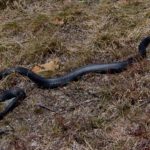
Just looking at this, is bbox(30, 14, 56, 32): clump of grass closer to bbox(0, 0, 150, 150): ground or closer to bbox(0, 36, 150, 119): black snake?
bbox(0, 0, 150, 150): ground

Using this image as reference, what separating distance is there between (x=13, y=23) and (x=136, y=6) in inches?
53.0

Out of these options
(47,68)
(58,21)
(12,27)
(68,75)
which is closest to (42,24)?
(58,21)

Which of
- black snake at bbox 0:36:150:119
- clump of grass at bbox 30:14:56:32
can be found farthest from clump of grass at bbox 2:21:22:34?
black snake at bbox 0:36:150:119

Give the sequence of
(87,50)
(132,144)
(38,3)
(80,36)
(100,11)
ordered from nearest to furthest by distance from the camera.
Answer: (132,144)
(87,50)
(80,36)
(100,11)
(38,3)

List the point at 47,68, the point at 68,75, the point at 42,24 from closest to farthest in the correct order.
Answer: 1. the point at 68,75
2. the point at 47,68
3. the point at 42,24

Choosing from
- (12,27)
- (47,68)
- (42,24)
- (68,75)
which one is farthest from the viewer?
(12,27)

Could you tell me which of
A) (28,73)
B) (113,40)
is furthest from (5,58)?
(113,40)

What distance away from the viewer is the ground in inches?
158

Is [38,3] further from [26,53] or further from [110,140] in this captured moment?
[110,140]

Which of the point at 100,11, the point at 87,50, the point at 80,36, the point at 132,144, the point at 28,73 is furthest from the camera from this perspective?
the point at 100,11

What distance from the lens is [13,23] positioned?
605 cm

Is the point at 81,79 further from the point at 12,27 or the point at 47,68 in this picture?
the point at 12,27

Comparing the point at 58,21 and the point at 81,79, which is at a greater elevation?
the point at 58,21

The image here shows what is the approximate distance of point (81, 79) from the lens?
189 inches
